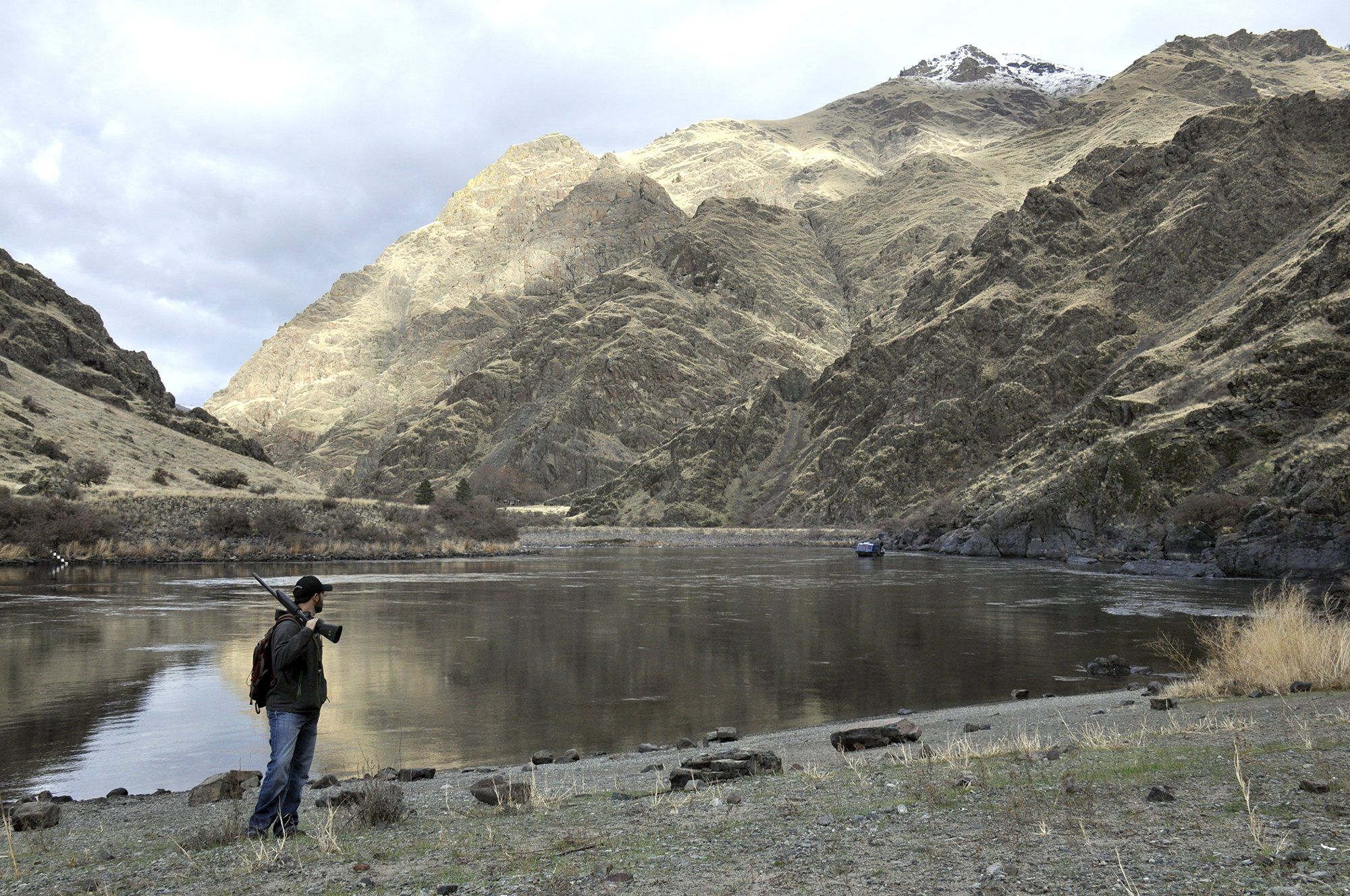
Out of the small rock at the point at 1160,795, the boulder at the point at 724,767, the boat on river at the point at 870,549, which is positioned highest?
the small rock at the point at 1160,795

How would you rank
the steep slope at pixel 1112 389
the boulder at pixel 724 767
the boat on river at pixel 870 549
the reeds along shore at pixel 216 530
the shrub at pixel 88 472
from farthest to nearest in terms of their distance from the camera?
the boat on river at pixel 870 549 < the shrub at pixel 88 472 < the steep slope at pixel 1112 389 < the reeds along shore at pixel 216 530 < the boulder at pixel 724 767

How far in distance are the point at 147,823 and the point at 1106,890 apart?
31.2 feet

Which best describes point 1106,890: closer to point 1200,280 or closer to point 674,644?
point 674,644

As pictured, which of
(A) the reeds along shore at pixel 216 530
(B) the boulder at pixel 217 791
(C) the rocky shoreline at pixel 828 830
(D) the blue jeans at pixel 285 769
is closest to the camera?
(C) the rocky shoreline at pixel 828 830

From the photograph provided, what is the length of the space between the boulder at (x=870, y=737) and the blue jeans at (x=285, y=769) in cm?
691

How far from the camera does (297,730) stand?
31.0ft

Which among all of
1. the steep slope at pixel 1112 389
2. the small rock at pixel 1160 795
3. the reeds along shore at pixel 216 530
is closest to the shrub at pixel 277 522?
the reeds along shore at pixel 216 530

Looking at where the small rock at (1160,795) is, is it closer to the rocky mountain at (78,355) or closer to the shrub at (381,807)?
the shrub at (381,807)

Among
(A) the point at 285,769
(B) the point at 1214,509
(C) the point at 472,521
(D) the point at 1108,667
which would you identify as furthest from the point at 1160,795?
(C) the point at 472,521

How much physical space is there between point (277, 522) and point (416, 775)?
57.4 metres

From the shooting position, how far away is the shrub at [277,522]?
64.1 metres

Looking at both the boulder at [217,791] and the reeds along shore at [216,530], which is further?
the reeds along shore at [216,530]

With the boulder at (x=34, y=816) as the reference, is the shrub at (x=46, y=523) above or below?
above

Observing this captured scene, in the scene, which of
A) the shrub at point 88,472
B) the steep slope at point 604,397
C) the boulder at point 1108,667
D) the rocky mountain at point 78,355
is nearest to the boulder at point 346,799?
the boulder at point 1108,667
